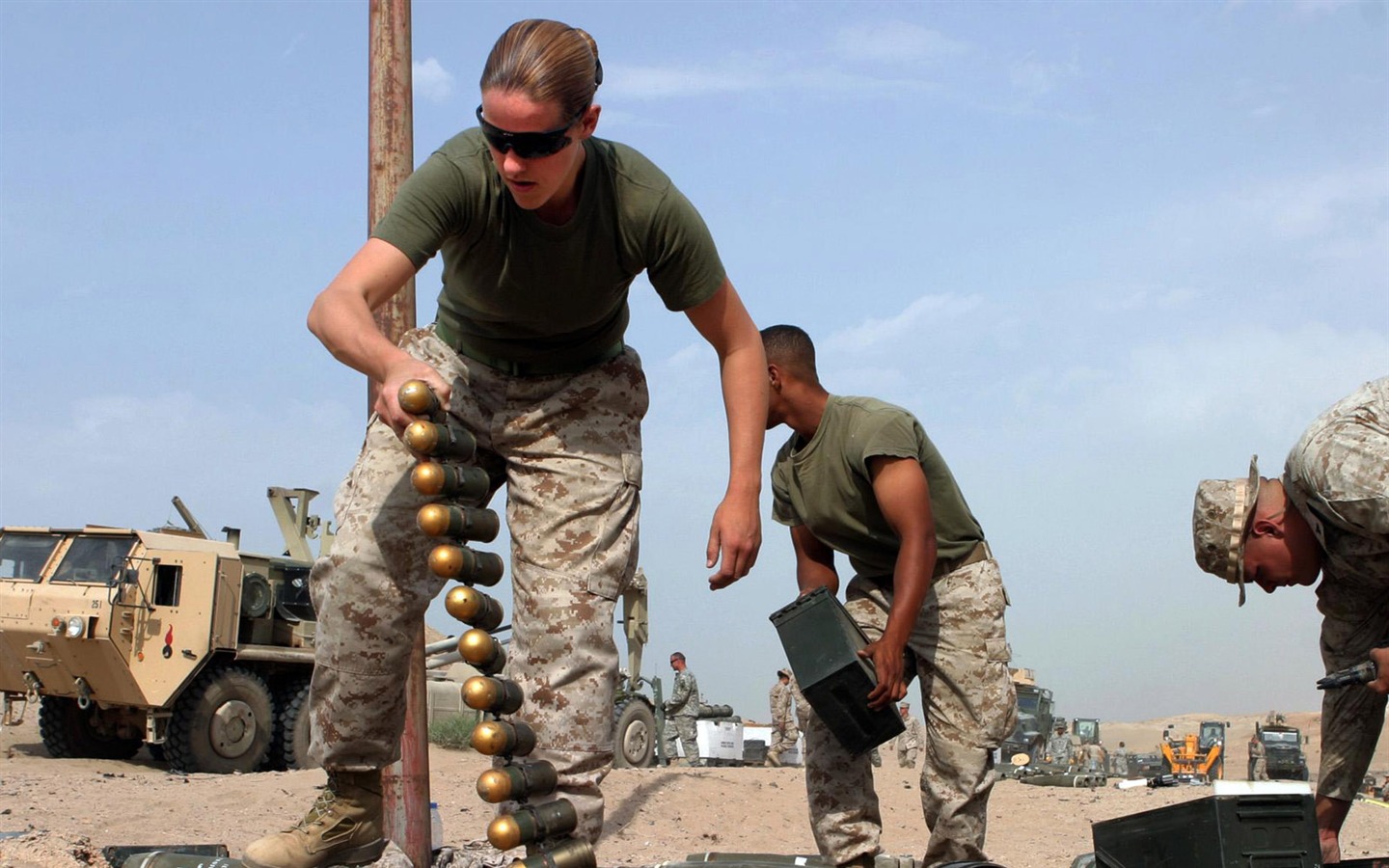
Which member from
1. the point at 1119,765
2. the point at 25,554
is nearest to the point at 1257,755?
the point at 1119,765

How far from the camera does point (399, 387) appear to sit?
3145 millimetres

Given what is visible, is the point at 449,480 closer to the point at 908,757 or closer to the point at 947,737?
the point at 947,737

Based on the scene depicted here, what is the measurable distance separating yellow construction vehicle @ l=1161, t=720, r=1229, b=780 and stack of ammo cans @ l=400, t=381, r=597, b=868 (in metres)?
27.9

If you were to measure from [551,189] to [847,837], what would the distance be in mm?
2876

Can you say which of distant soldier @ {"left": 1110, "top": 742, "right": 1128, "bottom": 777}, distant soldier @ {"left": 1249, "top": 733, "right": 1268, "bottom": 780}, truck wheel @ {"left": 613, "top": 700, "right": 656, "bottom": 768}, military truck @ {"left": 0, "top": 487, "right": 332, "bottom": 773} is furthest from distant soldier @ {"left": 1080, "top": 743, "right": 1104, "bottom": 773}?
military truck @ {"left": 0, "top": 487, "right": 332, "bottom": 773}

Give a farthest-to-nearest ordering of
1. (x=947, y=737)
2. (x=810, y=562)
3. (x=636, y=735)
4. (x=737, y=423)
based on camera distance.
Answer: (x=636, y=735), (x=810, y=562), (x=947, y=737), (x=737, y=423)

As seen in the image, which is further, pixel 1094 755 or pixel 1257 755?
pixel 1094 755

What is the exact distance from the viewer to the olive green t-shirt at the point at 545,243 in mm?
3438

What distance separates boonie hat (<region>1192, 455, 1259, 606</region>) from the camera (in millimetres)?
4500

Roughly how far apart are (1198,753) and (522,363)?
1158 inches

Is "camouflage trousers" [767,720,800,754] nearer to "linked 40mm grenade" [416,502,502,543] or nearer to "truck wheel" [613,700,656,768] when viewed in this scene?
"truck wheel" [613,700,656,768]

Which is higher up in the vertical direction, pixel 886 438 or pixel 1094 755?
pixel 886 438

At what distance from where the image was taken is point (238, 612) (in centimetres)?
1441

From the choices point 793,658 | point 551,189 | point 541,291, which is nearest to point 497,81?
point 551,189
